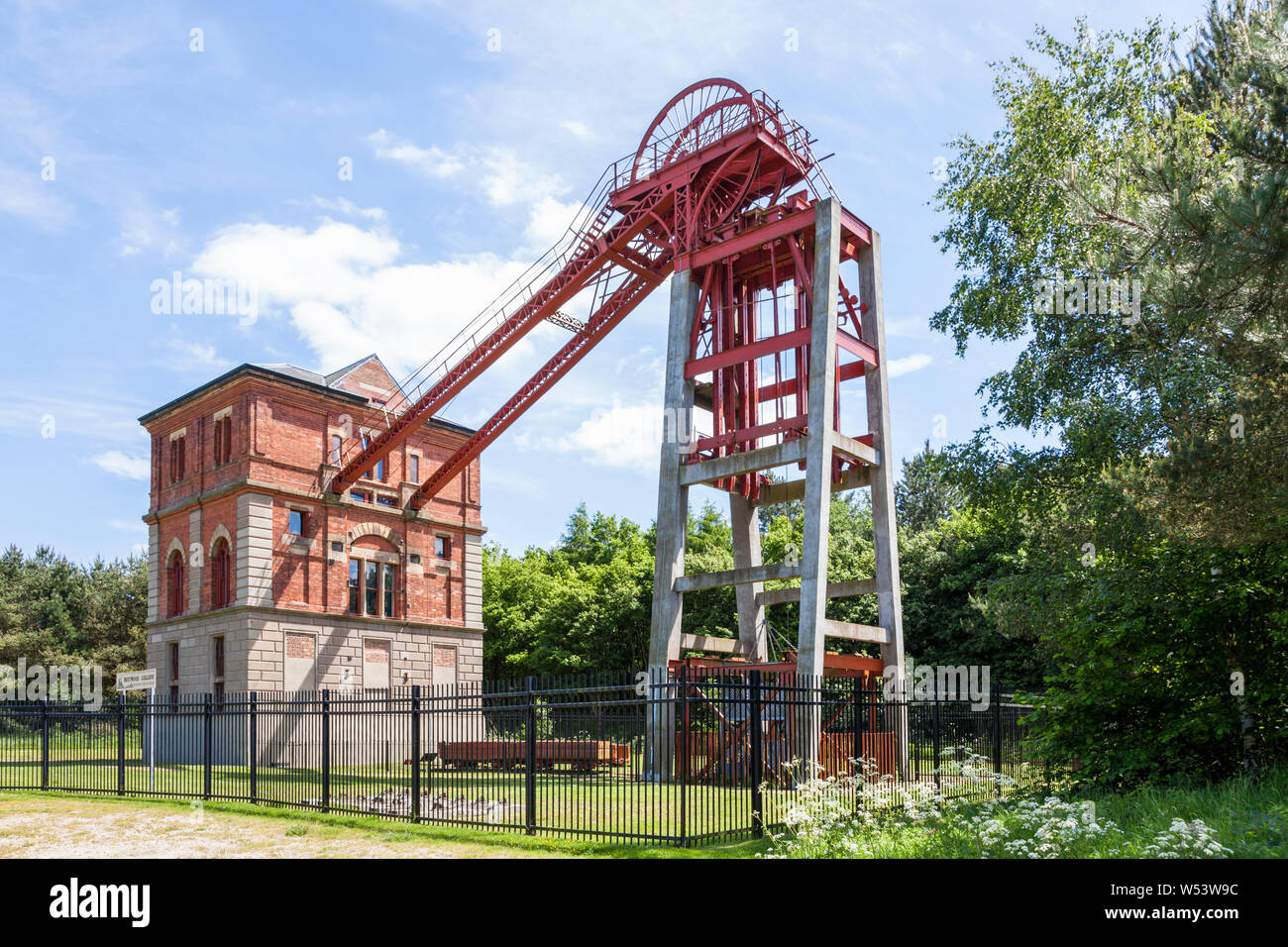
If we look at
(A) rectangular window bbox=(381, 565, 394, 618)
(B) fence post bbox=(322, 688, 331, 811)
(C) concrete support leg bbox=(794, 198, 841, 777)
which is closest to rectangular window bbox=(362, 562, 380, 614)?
(A) rectangular window bbox=(381, 565, 394, 618)

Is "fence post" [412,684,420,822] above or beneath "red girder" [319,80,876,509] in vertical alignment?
beneath

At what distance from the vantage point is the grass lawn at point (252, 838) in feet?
41.7

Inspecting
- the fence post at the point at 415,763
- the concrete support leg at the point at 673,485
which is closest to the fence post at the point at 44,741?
the fence post at the point at 415,763

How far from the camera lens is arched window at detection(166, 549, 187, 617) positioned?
35781 mm

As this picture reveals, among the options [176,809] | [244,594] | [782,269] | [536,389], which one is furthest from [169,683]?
[782,269]

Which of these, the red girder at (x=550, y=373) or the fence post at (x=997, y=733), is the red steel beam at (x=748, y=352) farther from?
the fence post at (x=997, y=733)

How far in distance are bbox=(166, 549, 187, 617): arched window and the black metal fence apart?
10.5 meters

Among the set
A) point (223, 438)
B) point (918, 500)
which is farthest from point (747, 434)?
point (918, 500)

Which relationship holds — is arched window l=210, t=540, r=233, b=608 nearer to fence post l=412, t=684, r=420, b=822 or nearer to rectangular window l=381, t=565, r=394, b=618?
rectangular window l=381, t=565, r=394, b=618

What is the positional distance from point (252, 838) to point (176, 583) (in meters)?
23.9

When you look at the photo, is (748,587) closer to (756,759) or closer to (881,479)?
(881,479)

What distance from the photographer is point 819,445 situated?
2192 centimetres
